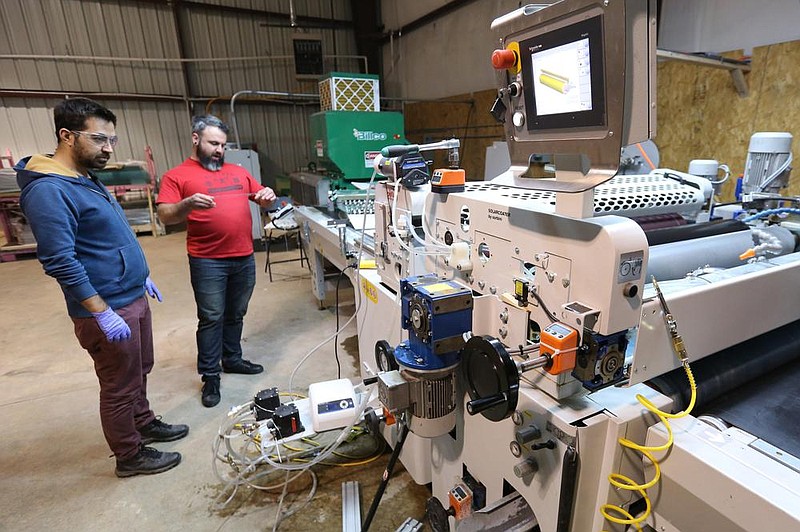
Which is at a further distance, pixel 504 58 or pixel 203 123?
pixel 203 123

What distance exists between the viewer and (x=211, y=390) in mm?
2260

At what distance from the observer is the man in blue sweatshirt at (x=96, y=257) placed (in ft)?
4.49

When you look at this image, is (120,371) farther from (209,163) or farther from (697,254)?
(697,254)

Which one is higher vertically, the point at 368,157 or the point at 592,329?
the point at 368,157

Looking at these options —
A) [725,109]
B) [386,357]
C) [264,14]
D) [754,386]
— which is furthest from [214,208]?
[264,14]

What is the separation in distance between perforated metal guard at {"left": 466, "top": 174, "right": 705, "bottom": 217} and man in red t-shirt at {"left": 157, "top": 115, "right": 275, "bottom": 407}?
1.33 meters

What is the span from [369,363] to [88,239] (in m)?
1.14

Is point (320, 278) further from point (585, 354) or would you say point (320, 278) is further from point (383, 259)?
point (585, 354)

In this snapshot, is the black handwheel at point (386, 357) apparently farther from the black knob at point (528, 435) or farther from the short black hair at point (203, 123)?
the short black hair at point (203, 123)

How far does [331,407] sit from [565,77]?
1.21 m

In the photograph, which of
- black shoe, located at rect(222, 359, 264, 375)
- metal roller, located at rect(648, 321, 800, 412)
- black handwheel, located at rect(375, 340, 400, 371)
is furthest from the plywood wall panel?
black shoe, located at rect(222, 359, 264, 375)

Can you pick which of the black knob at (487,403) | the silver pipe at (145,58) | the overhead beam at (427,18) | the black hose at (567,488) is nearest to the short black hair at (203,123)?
the black knob at (487,403)

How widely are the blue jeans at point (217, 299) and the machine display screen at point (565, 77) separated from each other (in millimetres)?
1792

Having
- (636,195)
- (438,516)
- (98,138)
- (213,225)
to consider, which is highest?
(98,138)
